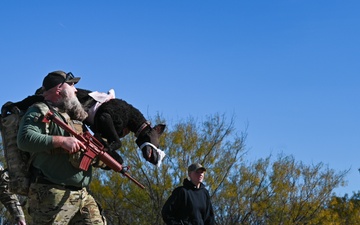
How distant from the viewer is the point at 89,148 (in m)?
5.05

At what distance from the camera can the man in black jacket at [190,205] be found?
8125mm

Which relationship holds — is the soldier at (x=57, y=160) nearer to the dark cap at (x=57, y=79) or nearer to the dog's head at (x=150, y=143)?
→ the dark cap at (x=57, y=79)

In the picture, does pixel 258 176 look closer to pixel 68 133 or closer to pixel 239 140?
pixel 239 140

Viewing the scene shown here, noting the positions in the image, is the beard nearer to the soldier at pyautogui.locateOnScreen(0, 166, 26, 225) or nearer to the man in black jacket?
the soldier at pyautogui.locateOnScreen(0, 166, 26, 225)

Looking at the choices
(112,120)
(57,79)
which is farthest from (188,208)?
(57,79)

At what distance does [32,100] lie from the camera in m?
5.43

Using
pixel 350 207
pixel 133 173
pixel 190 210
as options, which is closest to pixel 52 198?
pixel 190 210

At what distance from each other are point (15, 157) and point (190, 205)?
133 inches

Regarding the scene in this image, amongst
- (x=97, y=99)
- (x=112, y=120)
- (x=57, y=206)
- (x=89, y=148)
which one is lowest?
(x=57, y=206)

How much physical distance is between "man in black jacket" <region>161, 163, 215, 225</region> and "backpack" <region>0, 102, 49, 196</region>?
3.22 m

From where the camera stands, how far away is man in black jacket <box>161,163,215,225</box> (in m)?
8.12

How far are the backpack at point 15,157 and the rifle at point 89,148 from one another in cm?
21

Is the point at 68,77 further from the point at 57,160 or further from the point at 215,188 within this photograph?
the point at 215,188

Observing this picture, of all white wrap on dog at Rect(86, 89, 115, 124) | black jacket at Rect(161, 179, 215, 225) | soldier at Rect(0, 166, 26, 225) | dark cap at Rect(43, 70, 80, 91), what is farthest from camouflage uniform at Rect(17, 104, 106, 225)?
black jacket at Rect(161, 179, 215, 225)
